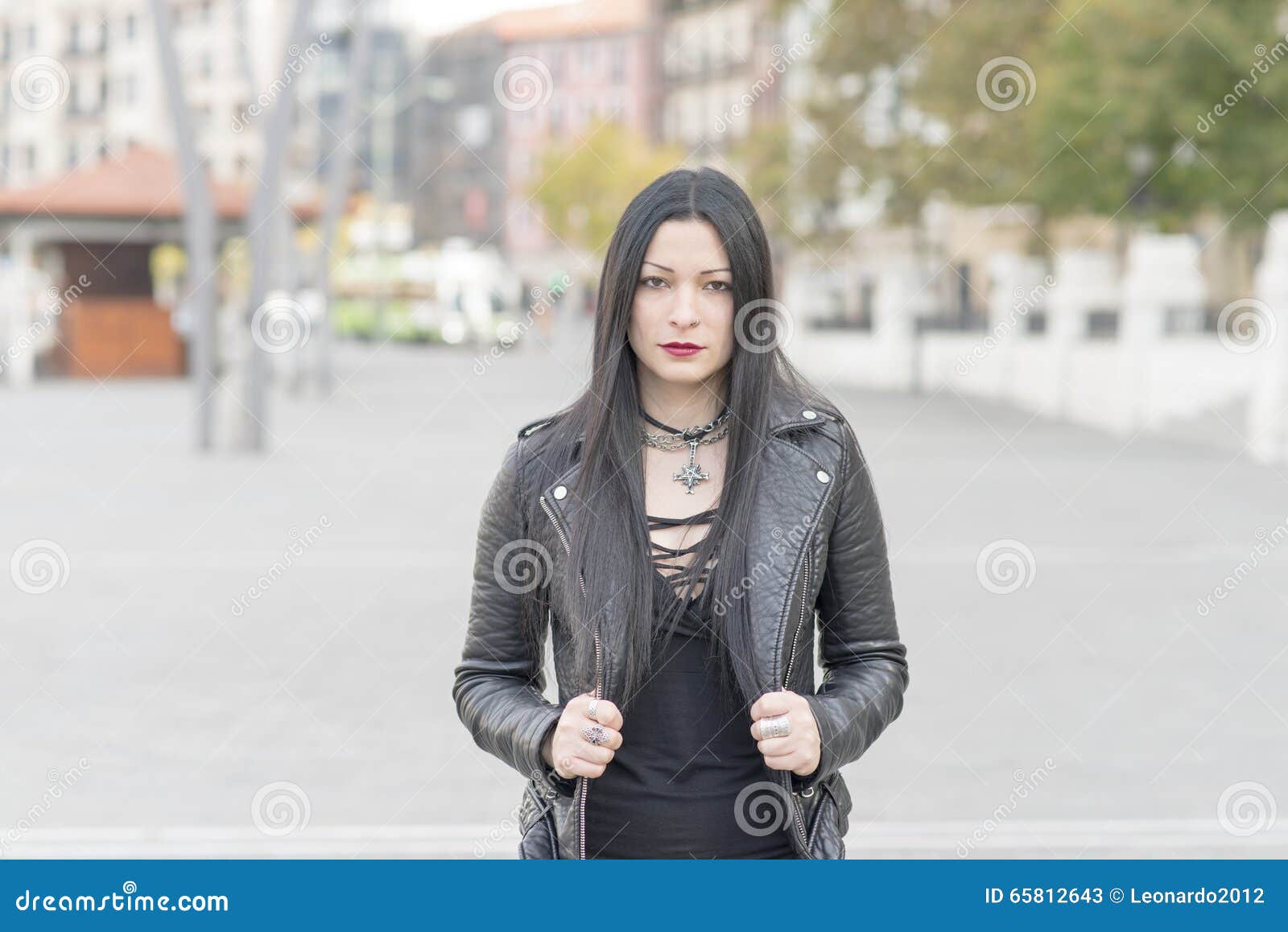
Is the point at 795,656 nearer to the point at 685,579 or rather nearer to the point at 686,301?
the point at 685,579

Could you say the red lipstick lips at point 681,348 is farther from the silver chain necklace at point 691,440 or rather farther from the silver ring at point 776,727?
the silver ring at point 776,727

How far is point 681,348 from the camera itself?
2.27m

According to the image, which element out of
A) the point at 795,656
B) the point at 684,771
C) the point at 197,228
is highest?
the point at 197,228

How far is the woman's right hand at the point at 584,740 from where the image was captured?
2.11 meters

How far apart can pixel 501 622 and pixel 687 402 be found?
0.36 meters

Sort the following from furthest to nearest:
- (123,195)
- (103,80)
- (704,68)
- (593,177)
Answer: (704,68)
(103,80)
(593,177)
(123,195)

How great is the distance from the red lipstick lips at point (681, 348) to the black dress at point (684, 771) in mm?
260

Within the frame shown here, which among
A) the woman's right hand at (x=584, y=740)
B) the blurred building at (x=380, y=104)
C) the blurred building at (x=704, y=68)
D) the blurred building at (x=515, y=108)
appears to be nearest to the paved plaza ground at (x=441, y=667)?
the woman's right hand at (x=584, y=740)

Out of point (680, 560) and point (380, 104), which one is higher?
point (380, 104)

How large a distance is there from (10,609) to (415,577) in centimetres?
215

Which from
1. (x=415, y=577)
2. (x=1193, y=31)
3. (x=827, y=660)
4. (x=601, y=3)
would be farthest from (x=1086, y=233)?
(x=601, y=3)

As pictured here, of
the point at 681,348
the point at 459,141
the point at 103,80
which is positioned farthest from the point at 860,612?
the point at 459,141

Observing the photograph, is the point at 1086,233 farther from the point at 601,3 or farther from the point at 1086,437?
the point at 601,3

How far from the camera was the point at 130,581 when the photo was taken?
10500 mm
